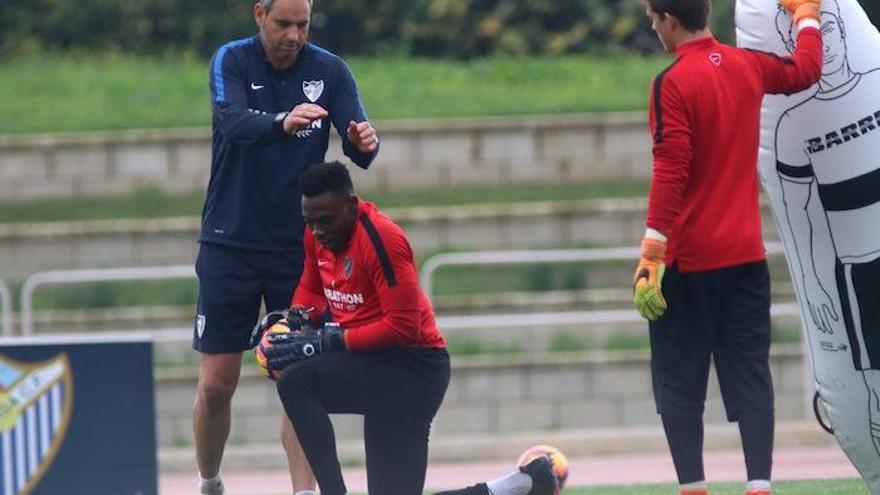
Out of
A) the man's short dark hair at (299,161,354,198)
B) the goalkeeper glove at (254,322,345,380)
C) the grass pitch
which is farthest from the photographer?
the grass pitch

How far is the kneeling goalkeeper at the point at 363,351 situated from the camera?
22.9ft

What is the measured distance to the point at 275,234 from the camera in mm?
7699

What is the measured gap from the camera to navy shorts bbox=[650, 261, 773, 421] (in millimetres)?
7031

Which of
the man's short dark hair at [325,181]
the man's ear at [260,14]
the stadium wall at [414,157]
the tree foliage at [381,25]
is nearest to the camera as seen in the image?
the man's short dark hair at [325,181]

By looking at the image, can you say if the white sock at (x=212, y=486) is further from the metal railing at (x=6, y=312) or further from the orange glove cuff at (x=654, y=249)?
the metal railing at (x=6, y=312)

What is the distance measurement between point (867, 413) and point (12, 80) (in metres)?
17.8

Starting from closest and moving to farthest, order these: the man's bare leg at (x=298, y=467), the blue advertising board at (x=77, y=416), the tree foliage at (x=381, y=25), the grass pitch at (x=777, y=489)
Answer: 1. the man's bare leg at (x=298, y=467)
2. the blue advertising board at (x=77, y=416)
3. the grass pitch at (x=777, y=489)
4. the tree foliage at (x=381, y=25)

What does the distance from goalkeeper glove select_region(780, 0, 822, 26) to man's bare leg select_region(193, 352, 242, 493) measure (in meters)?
2.55

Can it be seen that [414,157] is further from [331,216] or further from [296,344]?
[331,216]

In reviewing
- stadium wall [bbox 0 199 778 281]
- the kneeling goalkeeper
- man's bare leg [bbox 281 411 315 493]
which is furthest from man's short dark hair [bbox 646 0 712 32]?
stadium wall [bbox 0 199 778 281]

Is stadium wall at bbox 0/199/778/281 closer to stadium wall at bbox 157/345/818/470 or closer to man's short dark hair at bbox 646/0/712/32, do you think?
stadium wall at bbox 157/345/818/470

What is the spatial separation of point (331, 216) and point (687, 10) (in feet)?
4.72

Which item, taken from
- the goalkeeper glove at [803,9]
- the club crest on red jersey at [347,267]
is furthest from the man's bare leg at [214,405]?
the goalkeeper glove at [803,9]

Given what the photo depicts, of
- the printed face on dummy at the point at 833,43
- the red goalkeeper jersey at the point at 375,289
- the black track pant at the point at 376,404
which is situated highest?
the printed face on dummy at the point at 833,43
